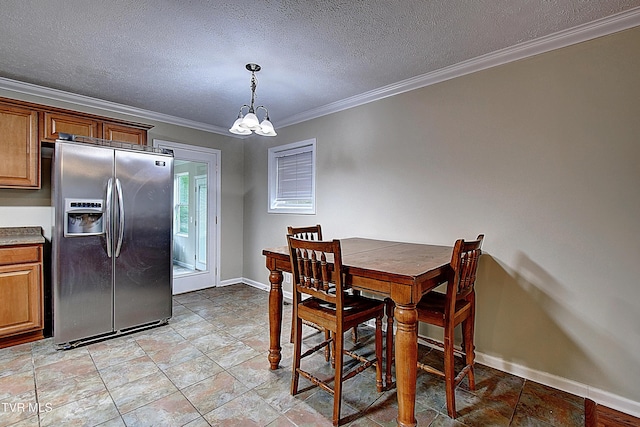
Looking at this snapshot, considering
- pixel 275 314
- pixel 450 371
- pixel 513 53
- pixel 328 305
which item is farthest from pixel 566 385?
pixel 513 53

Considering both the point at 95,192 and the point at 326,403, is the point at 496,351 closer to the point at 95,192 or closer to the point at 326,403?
the point at 326,403

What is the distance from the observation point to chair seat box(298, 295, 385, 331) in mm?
1840

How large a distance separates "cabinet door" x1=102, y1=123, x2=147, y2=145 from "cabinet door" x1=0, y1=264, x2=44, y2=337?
1461 mm

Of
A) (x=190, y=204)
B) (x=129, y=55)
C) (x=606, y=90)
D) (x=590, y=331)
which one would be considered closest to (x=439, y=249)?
(x=590, y=331)

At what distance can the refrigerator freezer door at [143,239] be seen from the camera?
2895 millimetres

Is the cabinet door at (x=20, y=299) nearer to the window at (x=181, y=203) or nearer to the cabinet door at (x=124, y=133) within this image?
the cabinet door at (x=124, y=133)

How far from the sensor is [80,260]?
8.84 ft

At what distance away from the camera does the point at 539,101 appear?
2.20 m

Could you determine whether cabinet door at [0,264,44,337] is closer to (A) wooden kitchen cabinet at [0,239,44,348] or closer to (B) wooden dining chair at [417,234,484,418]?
(A) wooden kitchen cabinet at [0,239,44,348]

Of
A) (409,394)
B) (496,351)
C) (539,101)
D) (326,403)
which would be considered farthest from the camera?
(496,351)

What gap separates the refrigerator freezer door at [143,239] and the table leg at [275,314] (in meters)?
1.52

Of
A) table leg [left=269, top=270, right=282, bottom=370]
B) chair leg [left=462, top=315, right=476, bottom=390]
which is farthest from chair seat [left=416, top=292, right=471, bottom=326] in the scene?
table leg [left=269, top=270, right=282, bottom=370]

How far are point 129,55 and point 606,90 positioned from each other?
3.43m

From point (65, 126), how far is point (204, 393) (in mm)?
2897
